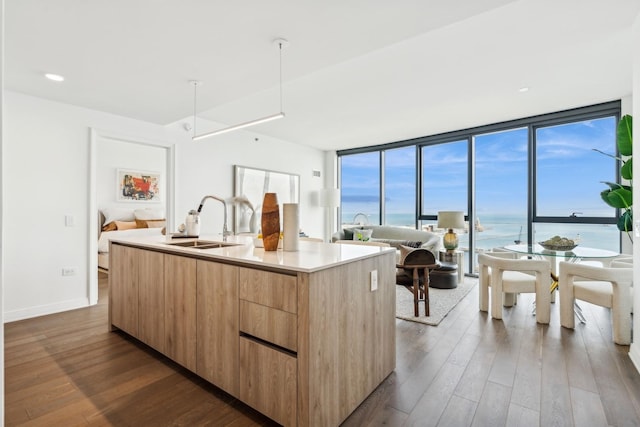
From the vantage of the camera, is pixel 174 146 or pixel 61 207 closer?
pixel 61 207

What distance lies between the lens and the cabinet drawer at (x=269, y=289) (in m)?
Result: 1.52

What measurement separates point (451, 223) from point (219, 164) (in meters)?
3.64

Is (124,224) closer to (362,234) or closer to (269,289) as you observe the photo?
(362,234)

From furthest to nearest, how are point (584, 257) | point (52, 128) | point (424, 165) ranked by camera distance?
point (424, 165) < point (52, 128) < point (584, 257)

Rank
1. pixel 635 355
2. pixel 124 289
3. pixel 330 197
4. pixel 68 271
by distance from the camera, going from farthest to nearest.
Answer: pixel 330 197 → pixel 68 271 → pixel 124 289 → pixel 635 355

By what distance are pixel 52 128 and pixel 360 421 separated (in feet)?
13.7

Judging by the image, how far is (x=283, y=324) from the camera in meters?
1.56

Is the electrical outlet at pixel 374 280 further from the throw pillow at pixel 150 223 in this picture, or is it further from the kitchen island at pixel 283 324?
the throw pillow at pixel 150 223

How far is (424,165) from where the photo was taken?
596cm

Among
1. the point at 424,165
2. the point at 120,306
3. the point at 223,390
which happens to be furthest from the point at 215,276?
the point at 424,165

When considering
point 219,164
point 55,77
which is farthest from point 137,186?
point 55,77

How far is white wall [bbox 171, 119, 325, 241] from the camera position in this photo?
15.0 feet

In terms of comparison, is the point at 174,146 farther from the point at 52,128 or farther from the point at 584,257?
the point at 584,257

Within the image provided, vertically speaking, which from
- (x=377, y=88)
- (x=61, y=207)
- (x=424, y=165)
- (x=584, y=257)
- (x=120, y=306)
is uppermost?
(x=377, y=88)
